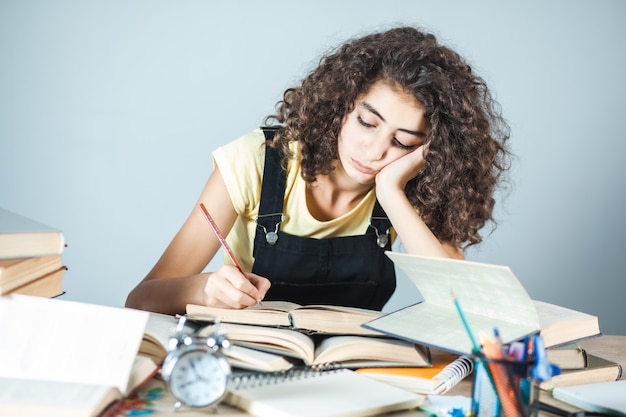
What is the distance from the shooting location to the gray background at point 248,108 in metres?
2.83

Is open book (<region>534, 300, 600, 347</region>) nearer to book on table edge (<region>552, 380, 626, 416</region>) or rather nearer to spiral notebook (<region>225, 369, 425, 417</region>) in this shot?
book on table edge (<region>552, 380, 626, 416</region>)

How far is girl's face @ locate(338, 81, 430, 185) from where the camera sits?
1837mm

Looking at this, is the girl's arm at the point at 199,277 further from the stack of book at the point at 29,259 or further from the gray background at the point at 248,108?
the gray background at the point at 248,108

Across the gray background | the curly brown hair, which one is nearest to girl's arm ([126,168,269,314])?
the curly brown hair

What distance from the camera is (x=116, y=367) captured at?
0.98m

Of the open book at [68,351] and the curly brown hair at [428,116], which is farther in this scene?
the curly brown hair at [428,116]

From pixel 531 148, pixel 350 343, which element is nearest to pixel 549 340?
pixel 350 343

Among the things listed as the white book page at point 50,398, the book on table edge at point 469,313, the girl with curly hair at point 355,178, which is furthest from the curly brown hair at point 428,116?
the white book page at point 50,398

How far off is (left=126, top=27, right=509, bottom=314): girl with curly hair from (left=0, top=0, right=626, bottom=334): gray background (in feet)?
2.44

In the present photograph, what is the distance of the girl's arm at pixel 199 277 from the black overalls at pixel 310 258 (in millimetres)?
117

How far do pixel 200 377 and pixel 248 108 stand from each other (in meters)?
2.03

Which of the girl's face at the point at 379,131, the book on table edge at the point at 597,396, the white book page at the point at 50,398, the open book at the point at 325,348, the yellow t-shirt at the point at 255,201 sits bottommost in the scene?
Result: the white book page at the point at 50,398

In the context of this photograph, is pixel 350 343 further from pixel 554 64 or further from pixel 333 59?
pixel 554 64

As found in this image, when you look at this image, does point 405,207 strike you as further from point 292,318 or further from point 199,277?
point 292,318
